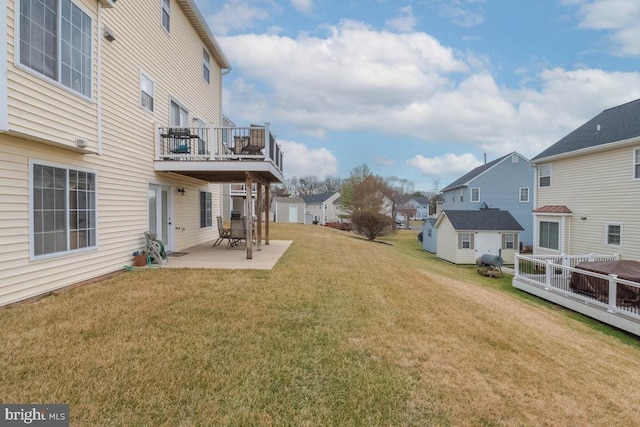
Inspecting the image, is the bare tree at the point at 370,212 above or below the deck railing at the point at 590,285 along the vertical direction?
above

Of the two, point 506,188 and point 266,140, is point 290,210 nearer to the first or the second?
point 506,188

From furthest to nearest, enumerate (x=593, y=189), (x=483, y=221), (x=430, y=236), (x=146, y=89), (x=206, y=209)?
(x=430, y=236) < (x=483, y=221) < (x=206, y=209) < (x=593, y=189) < (x=146, y=89)

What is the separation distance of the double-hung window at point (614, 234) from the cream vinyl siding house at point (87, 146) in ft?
53.7

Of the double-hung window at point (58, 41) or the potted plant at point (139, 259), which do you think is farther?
the potted plant at point (139, 259)

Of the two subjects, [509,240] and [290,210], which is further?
[290,210]

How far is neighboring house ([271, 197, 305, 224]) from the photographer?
45.7 metres

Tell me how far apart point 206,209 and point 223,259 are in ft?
17.1

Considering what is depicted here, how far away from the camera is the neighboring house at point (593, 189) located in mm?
11820

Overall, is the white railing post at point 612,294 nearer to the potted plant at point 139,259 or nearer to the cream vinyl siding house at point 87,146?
the potted plant at point 139,259

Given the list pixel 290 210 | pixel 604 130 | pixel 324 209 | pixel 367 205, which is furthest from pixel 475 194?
pixel 290 210

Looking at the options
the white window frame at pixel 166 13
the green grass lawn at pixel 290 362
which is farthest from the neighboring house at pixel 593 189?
the white window frame at pixel 166 13

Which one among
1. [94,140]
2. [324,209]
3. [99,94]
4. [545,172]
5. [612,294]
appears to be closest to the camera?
[94,140]

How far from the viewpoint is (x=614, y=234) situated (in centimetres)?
1246

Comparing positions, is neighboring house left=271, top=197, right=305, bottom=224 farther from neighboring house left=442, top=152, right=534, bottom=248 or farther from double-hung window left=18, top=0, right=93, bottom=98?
double-hung window left=18, top=0, right=93, bottom=98
